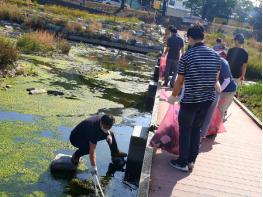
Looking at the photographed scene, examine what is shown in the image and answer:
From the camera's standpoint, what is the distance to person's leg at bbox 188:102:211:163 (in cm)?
549

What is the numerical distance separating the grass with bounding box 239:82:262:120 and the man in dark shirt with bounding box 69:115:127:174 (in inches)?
285

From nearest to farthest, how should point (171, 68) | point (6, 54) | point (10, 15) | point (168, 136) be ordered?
point (168, 136) → point (171, 68) → point (6, 54) → point (10, 15)

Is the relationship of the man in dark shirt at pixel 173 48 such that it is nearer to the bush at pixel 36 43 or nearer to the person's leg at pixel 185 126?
the person's leg at pixel 185 126

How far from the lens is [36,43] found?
1762cm

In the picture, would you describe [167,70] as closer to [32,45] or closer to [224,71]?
[224,71]

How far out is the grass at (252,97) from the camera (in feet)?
42.7

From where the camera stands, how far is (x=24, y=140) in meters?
7.55

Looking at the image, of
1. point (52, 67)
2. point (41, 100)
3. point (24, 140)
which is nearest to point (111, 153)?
point (24, 140)

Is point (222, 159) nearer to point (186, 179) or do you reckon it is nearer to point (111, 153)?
point (186, 179)

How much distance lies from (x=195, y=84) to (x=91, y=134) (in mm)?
1651

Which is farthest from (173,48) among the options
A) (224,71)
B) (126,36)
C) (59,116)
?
(126,36)

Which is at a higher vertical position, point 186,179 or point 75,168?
point 186,179

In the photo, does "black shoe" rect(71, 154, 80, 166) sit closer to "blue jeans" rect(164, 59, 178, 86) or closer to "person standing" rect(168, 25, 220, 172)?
"person standing" rect(168, 25, 220, 172)

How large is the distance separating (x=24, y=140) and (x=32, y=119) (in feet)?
4.29
